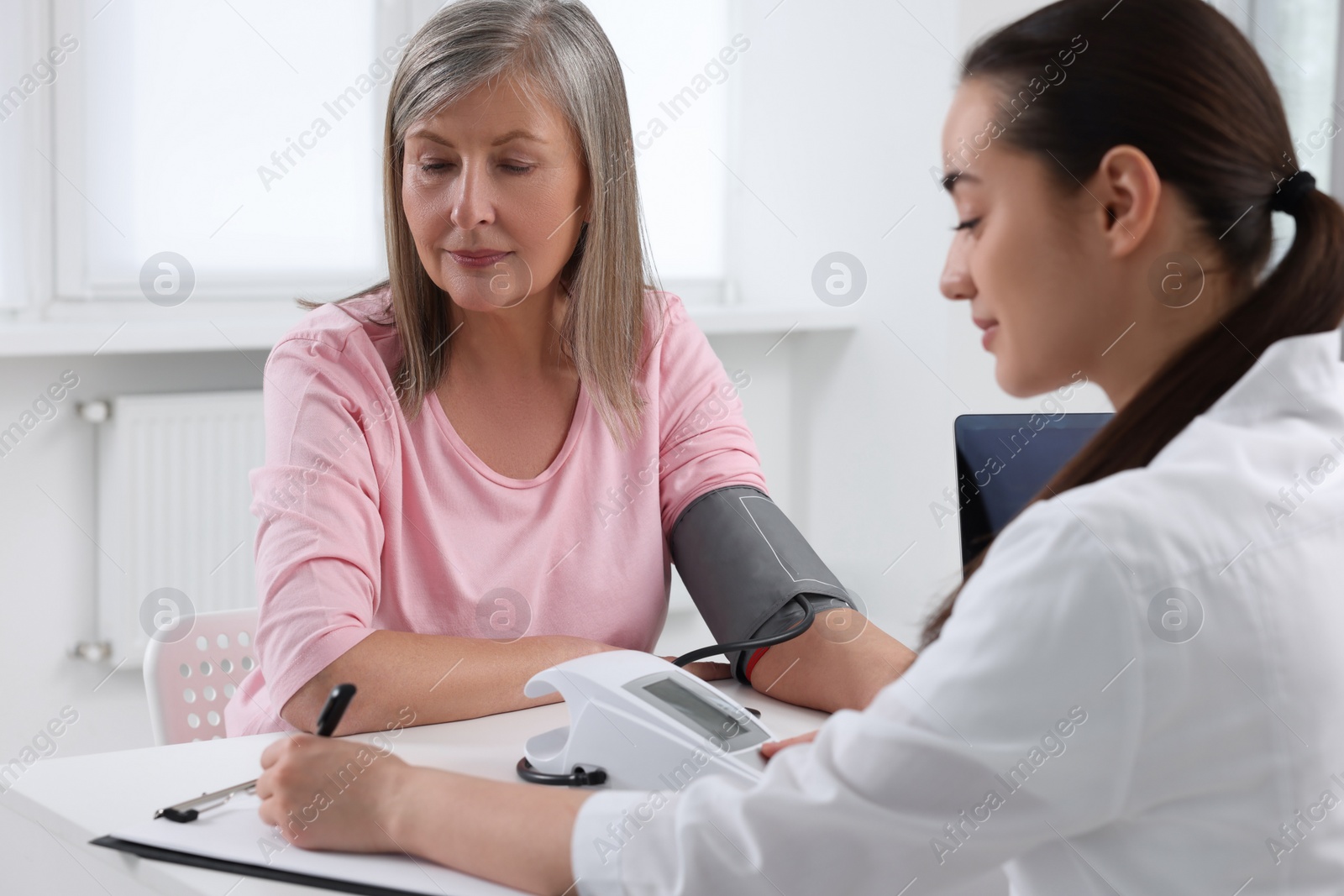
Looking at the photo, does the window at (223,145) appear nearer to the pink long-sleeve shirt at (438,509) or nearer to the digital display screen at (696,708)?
the pink long-sleeve shirt at (438,509)

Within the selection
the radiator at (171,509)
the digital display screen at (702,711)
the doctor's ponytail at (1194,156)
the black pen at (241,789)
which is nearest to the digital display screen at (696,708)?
the digital display screen at (702,711)

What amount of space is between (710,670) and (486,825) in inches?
24.1

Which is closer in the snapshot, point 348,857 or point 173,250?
point 348,857

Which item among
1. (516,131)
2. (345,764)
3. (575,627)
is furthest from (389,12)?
(345,764)

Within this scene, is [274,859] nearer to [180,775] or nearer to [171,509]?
[180,775]

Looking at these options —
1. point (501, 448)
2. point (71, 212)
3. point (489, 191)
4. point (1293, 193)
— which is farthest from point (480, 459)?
point (71, 212)

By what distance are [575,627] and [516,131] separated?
60cm

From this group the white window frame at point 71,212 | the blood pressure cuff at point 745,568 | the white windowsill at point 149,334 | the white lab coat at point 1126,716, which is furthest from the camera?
the white window frame at point 71,212

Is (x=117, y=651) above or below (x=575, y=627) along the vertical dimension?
below

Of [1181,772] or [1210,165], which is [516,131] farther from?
[1181,772]

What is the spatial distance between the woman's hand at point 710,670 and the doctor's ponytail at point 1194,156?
0.74m

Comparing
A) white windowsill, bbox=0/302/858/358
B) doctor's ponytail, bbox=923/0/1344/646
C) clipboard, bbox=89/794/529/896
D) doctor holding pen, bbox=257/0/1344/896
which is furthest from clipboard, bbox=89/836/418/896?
white windowsill, bbox=0/302/858/358

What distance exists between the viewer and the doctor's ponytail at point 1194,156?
79 cm

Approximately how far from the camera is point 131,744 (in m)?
2.68
